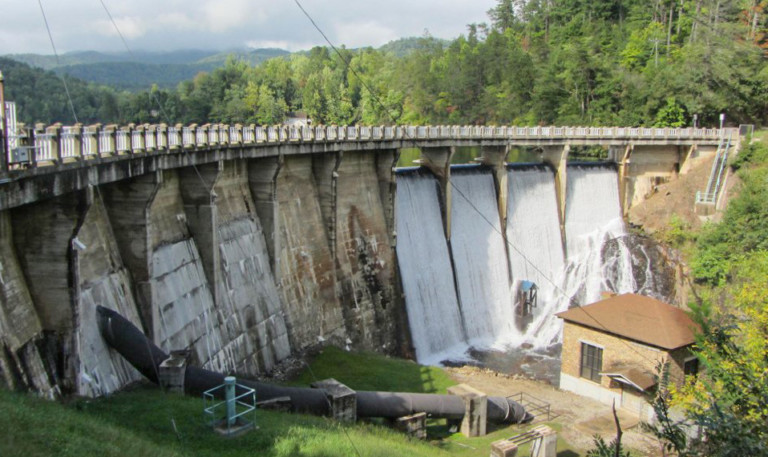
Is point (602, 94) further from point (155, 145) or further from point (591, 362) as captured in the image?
point (155, 145)

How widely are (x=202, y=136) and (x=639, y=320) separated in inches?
816

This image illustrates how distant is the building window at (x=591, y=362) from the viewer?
31672 mm

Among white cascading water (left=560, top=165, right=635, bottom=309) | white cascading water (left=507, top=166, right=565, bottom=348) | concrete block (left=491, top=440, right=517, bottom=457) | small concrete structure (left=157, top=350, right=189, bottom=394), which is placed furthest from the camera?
white cascading water (left=560, top=165, right=635, bottom=309)

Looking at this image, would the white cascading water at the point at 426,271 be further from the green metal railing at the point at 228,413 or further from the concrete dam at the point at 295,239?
the green metal railing at the point at 228,413

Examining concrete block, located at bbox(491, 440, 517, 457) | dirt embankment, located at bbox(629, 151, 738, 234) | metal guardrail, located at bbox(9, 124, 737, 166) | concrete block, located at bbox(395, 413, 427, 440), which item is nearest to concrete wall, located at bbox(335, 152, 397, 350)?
metal guardrail, located at bbox(9, 124, 737, 166)

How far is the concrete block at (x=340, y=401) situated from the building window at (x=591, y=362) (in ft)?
45.5

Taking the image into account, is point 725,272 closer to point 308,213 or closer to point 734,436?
point 308,213

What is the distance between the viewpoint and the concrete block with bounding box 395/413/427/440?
24000 millimetres

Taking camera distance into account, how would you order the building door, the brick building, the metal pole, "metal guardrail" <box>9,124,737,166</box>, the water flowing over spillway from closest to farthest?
"metal guardrail" <box>9,124,737,166</box>
the metal pole
the building door
the brick building
the water flowing over spillway

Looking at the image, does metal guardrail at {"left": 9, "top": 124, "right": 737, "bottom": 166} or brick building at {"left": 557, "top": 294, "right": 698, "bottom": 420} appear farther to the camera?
brick building at {"left": 557, "top": 294, "right": 698, "bottom": 420}

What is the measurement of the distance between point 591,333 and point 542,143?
25.3 m

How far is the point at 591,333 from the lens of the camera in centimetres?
3192

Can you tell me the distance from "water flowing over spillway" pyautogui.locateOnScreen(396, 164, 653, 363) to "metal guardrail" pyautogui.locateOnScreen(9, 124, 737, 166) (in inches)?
110

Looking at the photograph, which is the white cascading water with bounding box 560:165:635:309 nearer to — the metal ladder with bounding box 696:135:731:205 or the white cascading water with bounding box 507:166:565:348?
the white cascading water with bounding box 507:166:565:348
